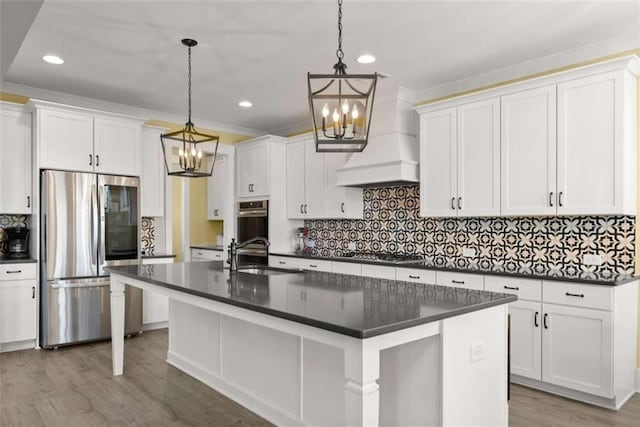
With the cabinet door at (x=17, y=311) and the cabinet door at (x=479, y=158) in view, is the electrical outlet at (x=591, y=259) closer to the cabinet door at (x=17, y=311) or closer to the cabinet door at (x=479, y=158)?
the cabinet door at (x=479, y=158)

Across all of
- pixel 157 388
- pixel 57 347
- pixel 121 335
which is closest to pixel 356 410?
pixel 157 388

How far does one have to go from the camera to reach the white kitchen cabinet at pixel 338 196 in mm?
5176

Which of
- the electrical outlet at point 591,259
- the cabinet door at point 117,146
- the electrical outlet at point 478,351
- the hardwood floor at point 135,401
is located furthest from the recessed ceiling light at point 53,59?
the electrical outlet at point 591,259

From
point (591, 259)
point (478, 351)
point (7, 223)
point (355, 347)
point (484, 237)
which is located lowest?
point (478, 351)

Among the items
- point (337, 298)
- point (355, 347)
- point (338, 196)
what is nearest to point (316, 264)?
point (338, 196)

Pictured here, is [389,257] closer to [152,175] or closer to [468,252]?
[468,252]

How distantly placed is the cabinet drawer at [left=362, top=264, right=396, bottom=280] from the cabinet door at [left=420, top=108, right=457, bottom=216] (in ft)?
2.12

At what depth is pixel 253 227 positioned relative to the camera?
601cm

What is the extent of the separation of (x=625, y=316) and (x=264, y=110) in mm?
4219

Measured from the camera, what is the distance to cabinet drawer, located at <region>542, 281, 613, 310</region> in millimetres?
2945

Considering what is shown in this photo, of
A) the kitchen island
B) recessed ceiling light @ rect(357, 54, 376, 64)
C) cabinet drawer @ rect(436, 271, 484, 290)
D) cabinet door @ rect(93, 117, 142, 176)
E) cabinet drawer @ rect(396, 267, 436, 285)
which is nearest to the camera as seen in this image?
the kitchen island

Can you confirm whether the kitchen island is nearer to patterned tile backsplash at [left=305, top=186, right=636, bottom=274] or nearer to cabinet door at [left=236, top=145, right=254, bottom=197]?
patterned tile backsplash at [left=305, top=186, right=636, bottom=274]

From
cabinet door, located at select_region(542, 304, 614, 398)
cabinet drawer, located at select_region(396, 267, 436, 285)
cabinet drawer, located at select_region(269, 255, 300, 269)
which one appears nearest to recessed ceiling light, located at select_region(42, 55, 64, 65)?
cabinet drawer, located at select_region(269, 255, 300, 269)

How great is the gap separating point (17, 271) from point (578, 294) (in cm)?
491
